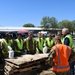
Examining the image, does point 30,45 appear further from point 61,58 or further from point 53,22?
point 53,22

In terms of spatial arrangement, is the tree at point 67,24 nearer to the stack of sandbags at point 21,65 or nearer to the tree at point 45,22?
the tree at point 45,22

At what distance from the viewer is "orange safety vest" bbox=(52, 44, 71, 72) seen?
180 inches

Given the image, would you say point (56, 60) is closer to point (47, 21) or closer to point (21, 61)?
point (21, 61)

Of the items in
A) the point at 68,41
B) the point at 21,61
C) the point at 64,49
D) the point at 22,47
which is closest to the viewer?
the point at 64,49

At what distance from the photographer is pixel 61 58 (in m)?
4.63

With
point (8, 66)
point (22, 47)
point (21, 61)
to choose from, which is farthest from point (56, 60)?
point (22, 47)

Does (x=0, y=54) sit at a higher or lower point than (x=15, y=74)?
higher

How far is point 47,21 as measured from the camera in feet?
248

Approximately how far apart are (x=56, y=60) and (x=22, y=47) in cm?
364

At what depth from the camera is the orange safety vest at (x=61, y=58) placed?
4.57m

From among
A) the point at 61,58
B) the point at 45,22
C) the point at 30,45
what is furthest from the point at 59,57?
the point at 45,22

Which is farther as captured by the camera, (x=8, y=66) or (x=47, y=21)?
(x=47, y=21)

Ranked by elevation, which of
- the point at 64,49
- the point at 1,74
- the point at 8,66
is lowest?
the point at 1,74

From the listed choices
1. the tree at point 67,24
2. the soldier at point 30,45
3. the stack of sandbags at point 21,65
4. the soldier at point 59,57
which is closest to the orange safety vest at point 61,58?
the soldier at point 59,57
